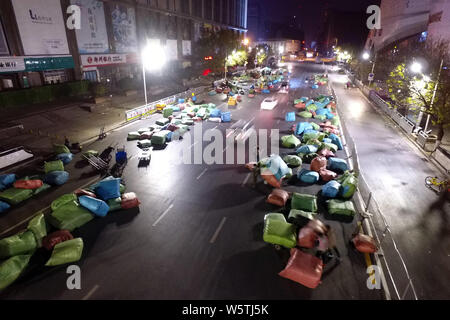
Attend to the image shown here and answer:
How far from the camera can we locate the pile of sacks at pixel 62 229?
9.68m

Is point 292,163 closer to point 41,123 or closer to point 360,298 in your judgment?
point 360,298

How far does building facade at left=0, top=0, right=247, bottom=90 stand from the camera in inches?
1143

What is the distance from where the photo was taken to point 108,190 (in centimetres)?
1330

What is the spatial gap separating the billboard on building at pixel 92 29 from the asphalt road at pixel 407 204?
121 ft

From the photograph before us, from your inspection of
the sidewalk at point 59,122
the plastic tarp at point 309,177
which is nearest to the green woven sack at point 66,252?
the plastic tarp at point 309,177

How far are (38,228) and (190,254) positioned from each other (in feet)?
21.1

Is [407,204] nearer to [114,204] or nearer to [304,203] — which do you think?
[304,203]

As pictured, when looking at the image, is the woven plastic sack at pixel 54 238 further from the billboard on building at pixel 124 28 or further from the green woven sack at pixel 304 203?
the billboard on building at pixel 124 28

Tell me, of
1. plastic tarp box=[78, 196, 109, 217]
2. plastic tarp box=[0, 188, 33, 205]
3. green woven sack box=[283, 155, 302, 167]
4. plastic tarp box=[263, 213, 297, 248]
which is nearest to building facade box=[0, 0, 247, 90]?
plastic tarp box=[0, 188, 33, 205]

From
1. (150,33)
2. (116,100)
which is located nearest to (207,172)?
(116,100)

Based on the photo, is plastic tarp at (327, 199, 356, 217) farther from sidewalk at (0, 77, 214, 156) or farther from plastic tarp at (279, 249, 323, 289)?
sidewalk at (0, 77, 214, 156)

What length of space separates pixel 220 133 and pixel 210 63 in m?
39.9

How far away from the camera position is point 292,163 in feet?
59.3

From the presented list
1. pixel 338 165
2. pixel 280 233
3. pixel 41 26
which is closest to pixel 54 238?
pixel 280 233
